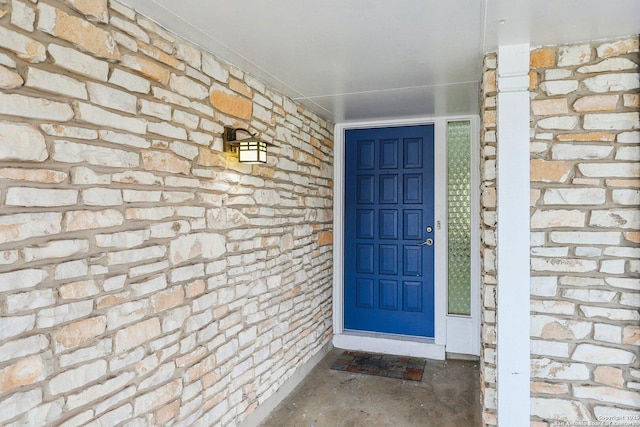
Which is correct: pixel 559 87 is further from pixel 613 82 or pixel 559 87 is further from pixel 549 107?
pixel 613 82

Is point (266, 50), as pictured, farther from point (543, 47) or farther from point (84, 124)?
point (543, 47)

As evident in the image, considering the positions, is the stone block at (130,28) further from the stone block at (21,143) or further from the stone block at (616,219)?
the stone block at (616,219)

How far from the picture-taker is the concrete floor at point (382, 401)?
Answer: 9.37 feet

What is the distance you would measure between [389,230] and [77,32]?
10.7ft

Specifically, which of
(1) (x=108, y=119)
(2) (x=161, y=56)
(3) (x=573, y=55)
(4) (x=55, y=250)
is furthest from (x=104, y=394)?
(3) (x=573, y=55)

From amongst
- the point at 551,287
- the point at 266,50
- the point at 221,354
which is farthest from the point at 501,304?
the point at 266,50

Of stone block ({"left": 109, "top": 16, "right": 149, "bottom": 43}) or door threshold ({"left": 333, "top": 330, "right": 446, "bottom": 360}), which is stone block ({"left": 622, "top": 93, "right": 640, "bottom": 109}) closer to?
stone block ({"left": 109, "top": 16, "right": 149, "bottom": 43})

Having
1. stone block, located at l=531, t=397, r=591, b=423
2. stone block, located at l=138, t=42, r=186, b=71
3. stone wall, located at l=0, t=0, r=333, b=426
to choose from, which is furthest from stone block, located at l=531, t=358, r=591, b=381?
stone block, located at l=138, t=42, r=186, b=71

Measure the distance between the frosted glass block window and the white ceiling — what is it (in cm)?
110

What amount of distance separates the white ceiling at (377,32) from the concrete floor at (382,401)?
7.75 feet

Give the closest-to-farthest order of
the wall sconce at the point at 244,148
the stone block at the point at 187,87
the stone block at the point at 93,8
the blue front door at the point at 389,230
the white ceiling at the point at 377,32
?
the stone block at the point at 93,8, the white ceiling at the point at 377,32, the stone block at the point at 187,87, the wall sconce at the point at 244,148, the blue front door at the point at 389,230

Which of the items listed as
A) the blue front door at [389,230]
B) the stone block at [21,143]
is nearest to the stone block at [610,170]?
the blue front door at [389,230]

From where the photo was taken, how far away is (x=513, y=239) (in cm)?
222

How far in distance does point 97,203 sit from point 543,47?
7.62 feet
